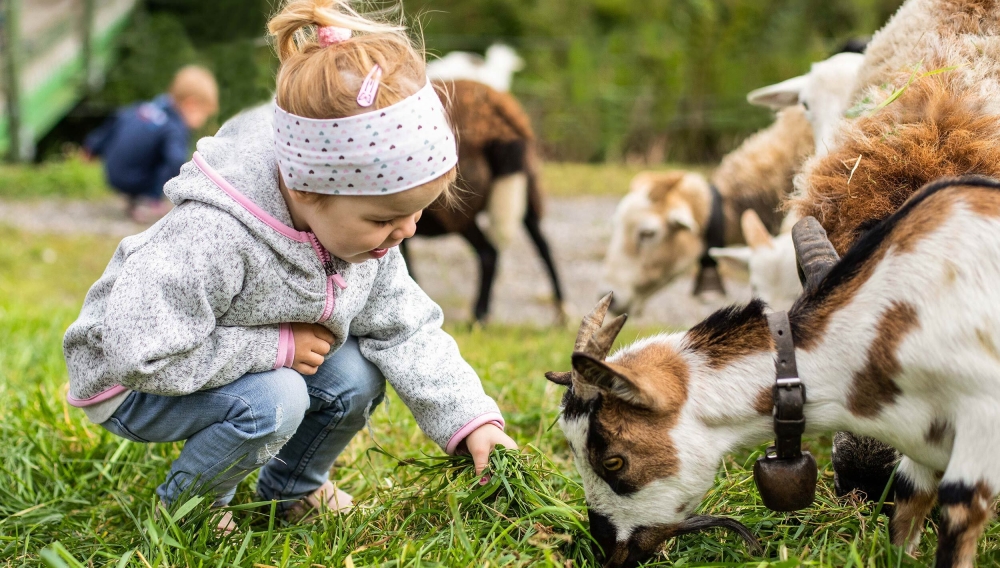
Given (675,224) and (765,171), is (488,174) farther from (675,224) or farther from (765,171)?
(765,171)

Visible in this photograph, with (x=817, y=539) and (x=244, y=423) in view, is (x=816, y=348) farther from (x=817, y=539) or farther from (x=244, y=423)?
(x=244, y=423)

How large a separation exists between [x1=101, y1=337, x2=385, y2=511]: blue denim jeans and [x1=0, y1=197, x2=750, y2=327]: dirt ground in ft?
14.4

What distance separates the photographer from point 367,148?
227cm

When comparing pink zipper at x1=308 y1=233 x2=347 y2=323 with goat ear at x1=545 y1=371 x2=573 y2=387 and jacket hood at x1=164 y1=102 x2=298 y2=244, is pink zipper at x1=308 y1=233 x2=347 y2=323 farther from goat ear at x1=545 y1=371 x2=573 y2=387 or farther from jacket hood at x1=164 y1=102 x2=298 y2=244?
goat ear at x1=545 y1=371 x2=573 y2=387

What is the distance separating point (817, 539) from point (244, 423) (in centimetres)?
157

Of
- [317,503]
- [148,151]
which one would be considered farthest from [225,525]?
[148,151]

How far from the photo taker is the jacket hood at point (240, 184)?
7.98 ft

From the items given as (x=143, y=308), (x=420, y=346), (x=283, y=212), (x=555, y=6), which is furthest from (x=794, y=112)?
(x=555, y=6)

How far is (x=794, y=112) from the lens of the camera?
592cm

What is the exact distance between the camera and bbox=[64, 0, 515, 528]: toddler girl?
2297mm

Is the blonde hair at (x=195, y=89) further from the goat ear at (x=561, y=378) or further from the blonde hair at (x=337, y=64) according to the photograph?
the goat ear at (x=561, y=378)

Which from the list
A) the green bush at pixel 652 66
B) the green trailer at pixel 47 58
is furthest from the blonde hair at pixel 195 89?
the green trailer at pixel 47 58

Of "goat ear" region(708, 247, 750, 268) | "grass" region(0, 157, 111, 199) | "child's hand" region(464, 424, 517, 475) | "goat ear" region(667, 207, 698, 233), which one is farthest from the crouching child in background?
"child's hand" region(464, 424, 517, 475)

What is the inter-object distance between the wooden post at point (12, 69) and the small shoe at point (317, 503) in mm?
11076
